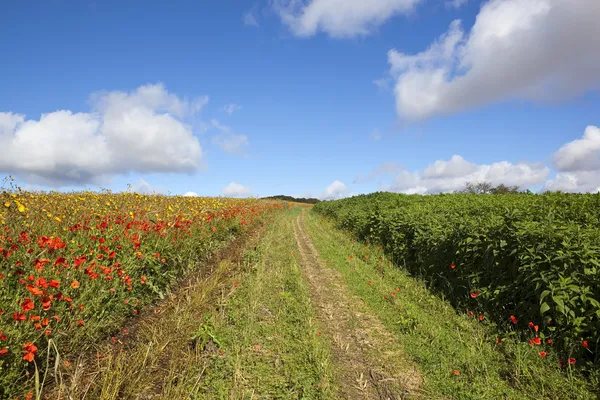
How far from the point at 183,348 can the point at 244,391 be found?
4.17ft

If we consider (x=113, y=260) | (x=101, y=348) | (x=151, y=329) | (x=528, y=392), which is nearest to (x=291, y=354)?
(x=151, y=329)

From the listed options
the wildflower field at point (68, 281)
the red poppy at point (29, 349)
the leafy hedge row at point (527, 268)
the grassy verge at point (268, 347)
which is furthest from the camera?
the leafy hedge row at point (527, 268)

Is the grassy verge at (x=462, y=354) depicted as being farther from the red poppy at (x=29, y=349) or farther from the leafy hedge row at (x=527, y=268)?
the red poppy at (x=29, y=349)

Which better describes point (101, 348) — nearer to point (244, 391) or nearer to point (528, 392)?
point (244, 391)

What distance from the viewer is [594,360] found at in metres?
4.29

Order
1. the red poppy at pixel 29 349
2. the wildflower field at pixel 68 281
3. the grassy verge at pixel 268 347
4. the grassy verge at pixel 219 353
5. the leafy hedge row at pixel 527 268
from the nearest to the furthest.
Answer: the red poppy at pixel 29 349, the wildflower field at pixel 68 281, the grassy verge at pixel 219 353, the grassy verge at pixel 268 347, the leafy hedge row at pixel 527 268

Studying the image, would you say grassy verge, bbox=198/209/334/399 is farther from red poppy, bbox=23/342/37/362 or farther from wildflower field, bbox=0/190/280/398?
red poppy, bbox=23/342/37/362

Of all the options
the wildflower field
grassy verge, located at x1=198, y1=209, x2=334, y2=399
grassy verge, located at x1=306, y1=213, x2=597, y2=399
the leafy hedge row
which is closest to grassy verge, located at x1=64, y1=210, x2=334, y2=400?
grassy verge, located at x1=198, y1=209, x2=334, y2=399

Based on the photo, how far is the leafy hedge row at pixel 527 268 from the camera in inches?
181

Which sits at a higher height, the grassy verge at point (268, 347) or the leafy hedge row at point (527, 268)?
the leafy hedge row at point (527, 268)

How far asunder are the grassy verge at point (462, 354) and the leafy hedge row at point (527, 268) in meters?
0.39

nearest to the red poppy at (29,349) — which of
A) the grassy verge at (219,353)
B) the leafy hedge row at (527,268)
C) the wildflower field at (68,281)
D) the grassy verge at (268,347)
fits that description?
the wildflower field at (68,281)

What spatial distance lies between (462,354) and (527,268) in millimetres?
1916

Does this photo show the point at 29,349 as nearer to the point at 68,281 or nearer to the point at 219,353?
the point at 68,281
